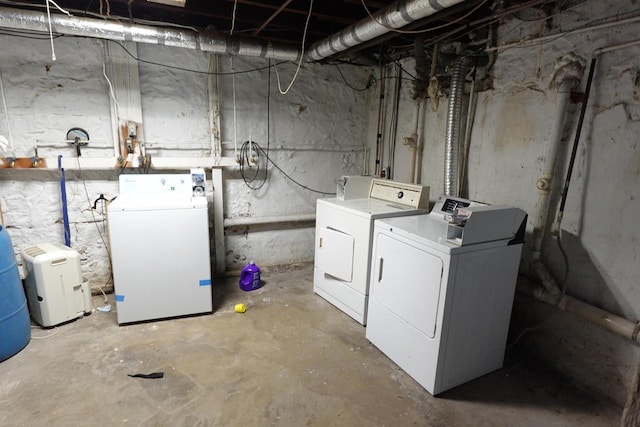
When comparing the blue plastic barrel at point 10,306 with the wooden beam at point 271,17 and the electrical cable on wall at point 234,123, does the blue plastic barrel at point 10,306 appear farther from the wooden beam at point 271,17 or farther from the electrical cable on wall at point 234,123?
the wooden beam at point 271,17

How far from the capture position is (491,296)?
2.03 metres

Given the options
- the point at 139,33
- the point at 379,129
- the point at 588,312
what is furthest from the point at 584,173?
the point at 139,33

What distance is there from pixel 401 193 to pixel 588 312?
1475mm

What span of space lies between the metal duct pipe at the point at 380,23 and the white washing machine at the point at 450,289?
1.12 m

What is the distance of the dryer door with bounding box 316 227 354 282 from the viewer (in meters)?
2.74

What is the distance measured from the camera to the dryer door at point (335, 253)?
2.74 metres

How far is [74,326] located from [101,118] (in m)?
1.65

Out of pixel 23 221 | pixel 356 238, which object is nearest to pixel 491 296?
pixel 356 238

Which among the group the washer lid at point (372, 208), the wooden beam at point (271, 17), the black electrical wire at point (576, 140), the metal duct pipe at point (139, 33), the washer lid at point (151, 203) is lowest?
the washer lid at point (372, 208)

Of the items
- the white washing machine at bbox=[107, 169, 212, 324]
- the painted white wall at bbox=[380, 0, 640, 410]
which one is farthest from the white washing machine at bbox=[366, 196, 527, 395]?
the white washing machine at bbox=[107, 169, 212, 324]

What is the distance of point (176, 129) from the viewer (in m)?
3.11

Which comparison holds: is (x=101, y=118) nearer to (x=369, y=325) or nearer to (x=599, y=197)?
(x=369, y=325)

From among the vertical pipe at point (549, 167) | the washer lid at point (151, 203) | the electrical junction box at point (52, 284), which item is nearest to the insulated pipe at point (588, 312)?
the vertical pipe at point (549, 167)

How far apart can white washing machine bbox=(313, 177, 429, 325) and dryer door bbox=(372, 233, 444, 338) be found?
0.28 metres
